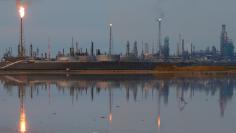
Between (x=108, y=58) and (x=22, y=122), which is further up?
(x=108, y=58)

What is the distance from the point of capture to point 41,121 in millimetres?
18031

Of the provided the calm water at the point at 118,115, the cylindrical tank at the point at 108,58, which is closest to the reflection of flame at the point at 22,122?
the calm water at the point at 118,115

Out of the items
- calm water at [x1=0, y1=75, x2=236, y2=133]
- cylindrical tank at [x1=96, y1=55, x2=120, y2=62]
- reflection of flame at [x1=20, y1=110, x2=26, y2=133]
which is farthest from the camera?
cylindrical tank at [x1=96, y1=55, x2=120, y2=62]

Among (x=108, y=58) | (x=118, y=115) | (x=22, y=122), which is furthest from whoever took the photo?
(x=108, y=58)

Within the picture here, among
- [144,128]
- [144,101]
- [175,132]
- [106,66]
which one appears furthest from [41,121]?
[106,66]

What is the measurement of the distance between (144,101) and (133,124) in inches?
359

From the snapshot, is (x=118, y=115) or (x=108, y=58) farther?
(x=108, y=58)

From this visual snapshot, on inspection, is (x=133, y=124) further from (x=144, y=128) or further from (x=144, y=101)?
(x=144, y=101)

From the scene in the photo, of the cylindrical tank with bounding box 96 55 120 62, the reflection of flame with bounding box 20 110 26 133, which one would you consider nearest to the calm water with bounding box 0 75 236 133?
the reflection of flame with bounding box 20 110 26 133

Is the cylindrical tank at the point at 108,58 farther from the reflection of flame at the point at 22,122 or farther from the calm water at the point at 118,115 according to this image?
the reflection of flame at the point at 22,122

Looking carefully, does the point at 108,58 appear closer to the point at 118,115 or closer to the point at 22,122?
the point at 118,115

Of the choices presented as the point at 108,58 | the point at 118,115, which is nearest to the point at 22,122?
the point at 118,115

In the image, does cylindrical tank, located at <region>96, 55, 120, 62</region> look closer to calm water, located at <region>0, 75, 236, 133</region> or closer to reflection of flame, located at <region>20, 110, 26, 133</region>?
calm water, located at <region>0, 75, 236, 133</region>

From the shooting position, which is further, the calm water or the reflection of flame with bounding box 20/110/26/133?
the calm water
